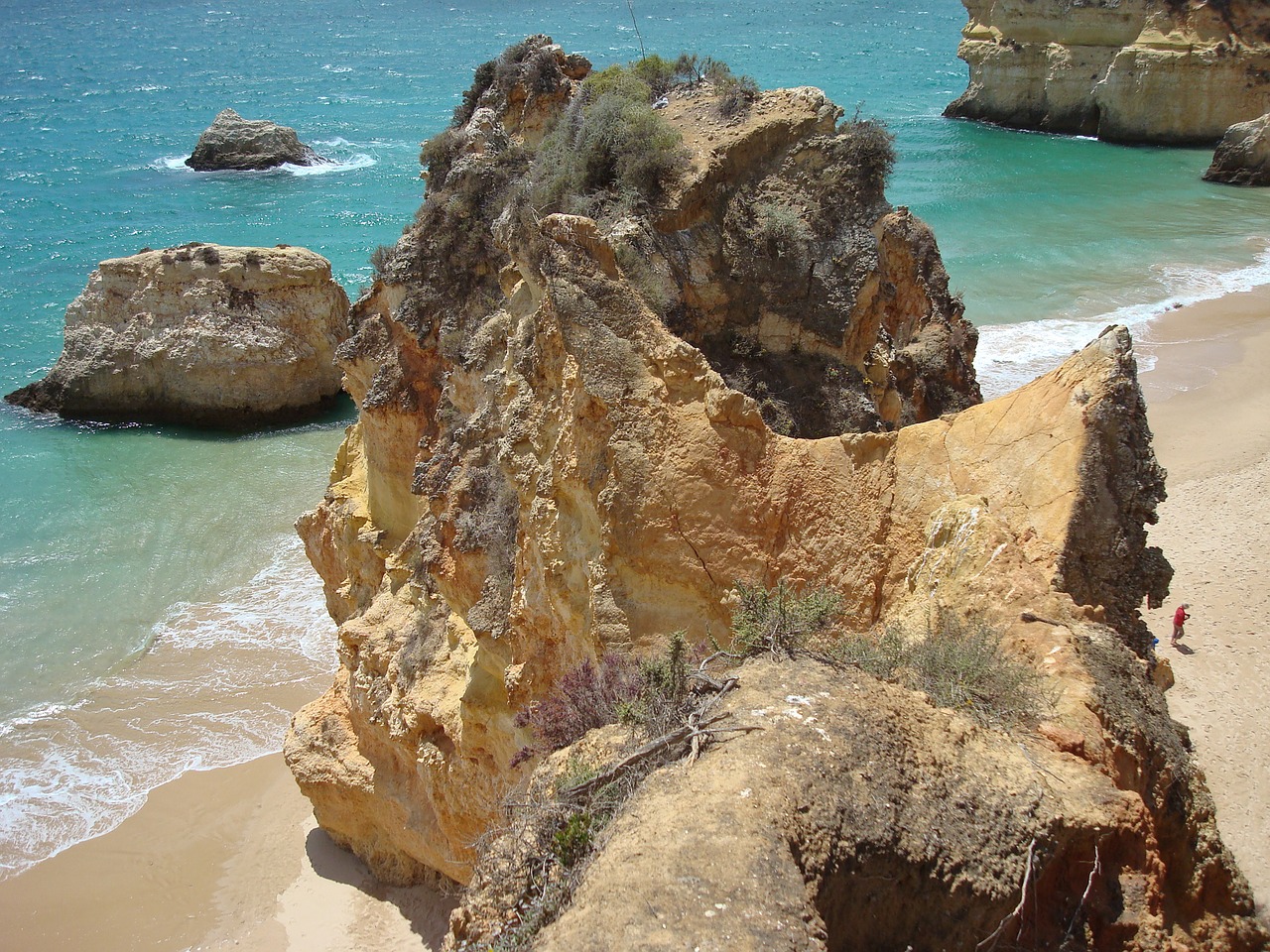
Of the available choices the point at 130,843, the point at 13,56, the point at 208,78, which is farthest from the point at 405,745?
the point at 13,56

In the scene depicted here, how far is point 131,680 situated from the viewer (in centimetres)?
1584

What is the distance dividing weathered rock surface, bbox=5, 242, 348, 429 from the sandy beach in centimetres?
1405

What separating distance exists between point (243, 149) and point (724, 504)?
46.4 meters

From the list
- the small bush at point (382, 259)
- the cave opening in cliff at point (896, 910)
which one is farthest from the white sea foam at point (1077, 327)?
the cave opening in cliff at point (896, 910)

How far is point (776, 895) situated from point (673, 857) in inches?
19.3

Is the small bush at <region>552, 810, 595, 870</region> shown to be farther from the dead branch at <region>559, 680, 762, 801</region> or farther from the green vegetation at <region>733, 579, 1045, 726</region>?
the green vegetation at <region>733, 579, 1045, 726</region>

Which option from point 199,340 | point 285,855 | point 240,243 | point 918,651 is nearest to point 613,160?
point 918,651

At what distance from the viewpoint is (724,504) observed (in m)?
7.75

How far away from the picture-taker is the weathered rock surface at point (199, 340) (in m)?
25.2

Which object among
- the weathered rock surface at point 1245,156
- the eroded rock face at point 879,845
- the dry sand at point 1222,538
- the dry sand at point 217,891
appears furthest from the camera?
the weathered rock surface at point 1245,156

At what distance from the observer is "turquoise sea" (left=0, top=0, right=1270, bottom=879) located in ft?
50.2

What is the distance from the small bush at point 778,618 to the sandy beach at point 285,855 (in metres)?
5.71

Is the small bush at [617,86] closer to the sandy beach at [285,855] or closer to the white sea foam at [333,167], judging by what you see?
the sandy beach at [285,855]

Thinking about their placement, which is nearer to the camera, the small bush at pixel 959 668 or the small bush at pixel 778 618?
the small bush at pixel 959 668
